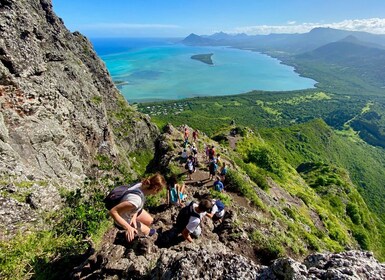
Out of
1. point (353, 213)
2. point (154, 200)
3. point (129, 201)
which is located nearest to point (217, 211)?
point (154, 200)

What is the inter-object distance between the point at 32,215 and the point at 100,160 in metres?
23.7

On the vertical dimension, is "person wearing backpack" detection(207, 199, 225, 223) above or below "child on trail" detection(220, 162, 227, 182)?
above

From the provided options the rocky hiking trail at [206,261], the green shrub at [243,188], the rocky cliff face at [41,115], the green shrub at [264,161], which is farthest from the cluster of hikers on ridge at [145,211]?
the green shrub at [264,161]

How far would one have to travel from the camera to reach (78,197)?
44.1ft

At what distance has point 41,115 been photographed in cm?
2438

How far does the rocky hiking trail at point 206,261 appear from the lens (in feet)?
20.0

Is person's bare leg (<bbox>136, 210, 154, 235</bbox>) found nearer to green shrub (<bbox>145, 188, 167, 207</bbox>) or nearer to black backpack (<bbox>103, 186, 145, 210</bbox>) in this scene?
black backpack (<bbox>103, 186, 145, 210</bbox>)

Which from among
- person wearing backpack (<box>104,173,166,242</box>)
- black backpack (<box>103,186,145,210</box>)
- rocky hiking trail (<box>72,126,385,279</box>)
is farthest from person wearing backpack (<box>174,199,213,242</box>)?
black backpack (<box>103,186,145,210</box>)

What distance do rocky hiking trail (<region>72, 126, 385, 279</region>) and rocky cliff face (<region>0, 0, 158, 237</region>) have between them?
5495 mm

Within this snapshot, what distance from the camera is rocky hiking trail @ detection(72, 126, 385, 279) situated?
609cm

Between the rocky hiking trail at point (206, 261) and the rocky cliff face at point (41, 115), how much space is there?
18.0 feet

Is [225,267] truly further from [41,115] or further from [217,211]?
[41,115]

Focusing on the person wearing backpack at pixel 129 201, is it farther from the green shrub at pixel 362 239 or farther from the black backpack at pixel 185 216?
the green shrub at pixel 362 239

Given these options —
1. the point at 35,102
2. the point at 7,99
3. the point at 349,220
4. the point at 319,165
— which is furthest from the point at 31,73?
the point at 319,165
